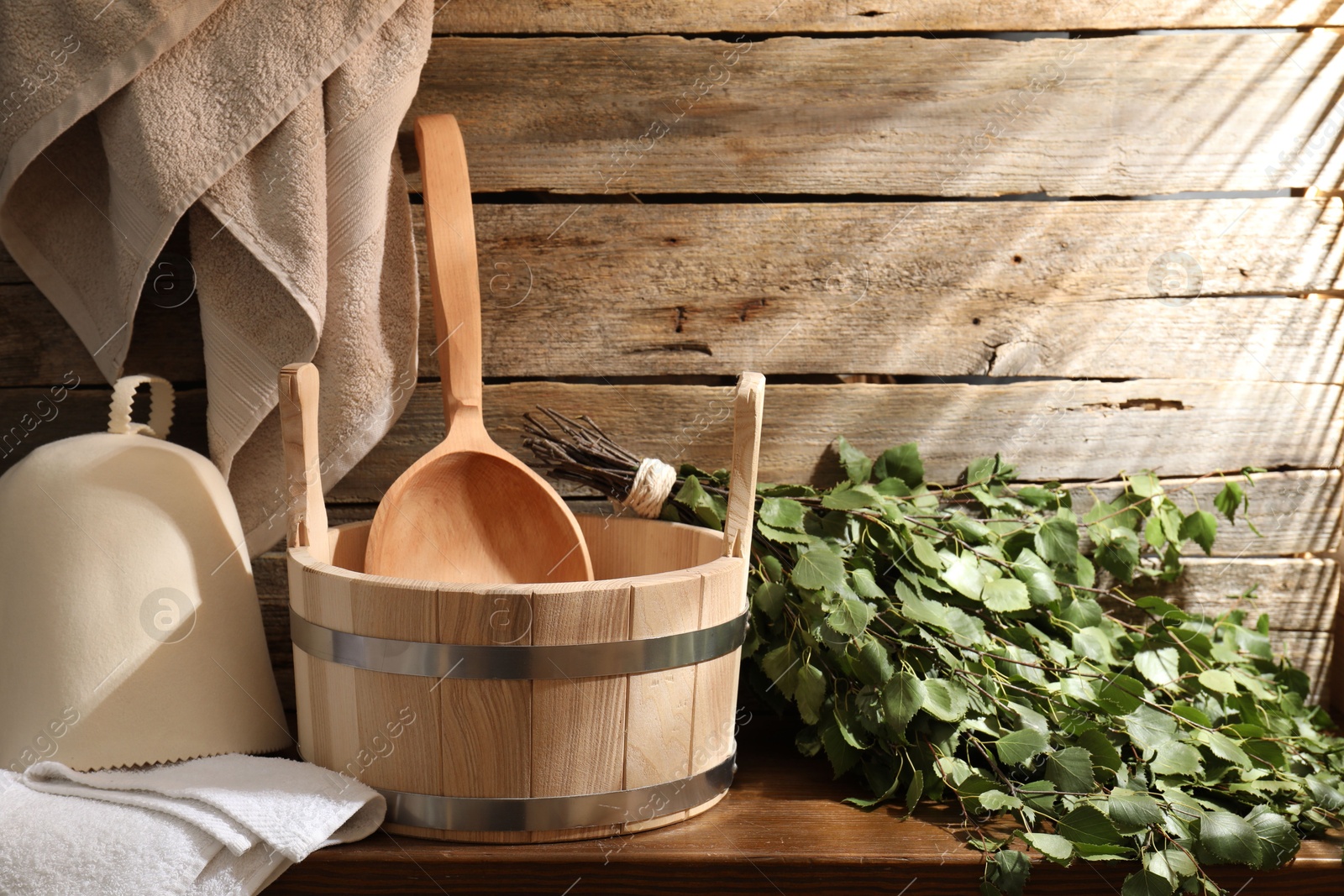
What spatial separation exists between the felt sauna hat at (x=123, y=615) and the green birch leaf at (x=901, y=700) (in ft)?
1.85

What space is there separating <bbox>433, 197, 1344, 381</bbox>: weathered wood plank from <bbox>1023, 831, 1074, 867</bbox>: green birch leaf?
1.74 ft

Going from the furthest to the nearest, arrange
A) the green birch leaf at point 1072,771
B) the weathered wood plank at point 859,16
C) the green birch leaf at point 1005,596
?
the weathered wood plank at point 859,16 → the green birch leaf at point 1005,596 → the green birch leaf at point 1072,771

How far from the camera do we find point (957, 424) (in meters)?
1.12

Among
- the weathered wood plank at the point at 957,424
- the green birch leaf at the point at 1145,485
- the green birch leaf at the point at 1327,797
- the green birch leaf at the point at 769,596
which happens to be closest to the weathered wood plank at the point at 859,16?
the weathered wood plank at the point at 957,424

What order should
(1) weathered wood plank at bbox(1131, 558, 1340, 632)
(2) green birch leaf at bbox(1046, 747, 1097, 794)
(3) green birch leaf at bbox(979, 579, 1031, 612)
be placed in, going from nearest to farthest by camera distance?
1. (2) green birch leaf at bbox(1046, 747, 1097, 794)
2. (3) green birch leaf at bbox(979, 579, 1031, 612)
3. (1) weathered wood plank at bbox(1131, 558, 1340, 632)

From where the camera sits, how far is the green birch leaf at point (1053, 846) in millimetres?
741

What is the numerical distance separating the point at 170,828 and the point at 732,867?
429 mm

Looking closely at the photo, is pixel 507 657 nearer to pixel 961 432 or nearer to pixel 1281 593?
pixel 961 432

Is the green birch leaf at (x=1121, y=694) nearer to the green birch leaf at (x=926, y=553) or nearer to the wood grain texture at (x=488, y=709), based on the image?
the green birch leaf at (x=926, y=553)

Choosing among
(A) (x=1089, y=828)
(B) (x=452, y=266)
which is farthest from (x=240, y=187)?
(A) (x=1089, y=828)

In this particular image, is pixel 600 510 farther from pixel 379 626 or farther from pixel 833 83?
pixel 833 83

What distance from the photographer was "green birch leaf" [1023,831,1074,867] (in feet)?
2.43

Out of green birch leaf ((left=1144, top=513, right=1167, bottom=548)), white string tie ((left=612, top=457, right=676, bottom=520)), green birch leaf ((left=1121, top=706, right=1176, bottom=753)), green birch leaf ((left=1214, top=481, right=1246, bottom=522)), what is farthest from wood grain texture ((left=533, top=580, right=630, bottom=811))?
green birch leaf ((left=1214, top=481, right=1246, bottom=522))

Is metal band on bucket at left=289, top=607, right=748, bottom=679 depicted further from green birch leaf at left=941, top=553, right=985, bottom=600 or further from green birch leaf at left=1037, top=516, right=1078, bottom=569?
green birch leaf at left=1037, top=516, right=1078, bottom=569
